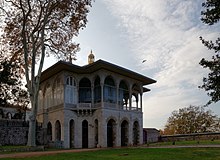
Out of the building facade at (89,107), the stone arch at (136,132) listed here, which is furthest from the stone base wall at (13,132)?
the stone arch at (136,132)

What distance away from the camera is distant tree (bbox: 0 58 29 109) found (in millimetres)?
25759

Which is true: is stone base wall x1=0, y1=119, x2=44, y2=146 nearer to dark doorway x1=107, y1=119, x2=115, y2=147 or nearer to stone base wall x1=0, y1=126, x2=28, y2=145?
stone base wall x1=0, y1=126, x2=28, y2=145

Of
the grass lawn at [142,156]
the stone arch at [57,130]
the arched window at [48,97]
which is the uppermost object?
the arched window at [48,97]

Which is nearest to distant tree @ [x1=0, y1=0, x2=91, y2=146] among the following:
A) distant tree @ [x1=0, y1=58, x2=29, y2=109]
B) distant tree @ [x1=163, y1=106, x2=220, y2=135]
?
distant tree @ [x1=0, y1=58, x2=29, y2=109]

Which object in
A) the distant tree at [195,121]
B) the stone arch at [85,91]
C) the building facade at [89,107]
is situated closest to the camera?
the building facade at [89,107]

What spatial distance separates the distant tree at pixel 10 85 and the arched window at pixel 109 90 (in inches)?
321

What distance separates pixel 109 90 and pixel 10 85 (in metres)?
10.7

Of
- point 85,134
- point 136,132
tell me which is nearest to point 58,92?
point 85,134

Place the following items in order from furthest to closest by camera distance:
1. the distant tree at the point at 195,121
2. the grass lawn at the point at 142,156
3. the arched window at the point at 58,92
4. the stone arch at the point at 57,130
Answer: the distant tree at the point at 195,121 → the stone arch at the point at 57,130 → the arched window at the point at 58,92 → the grass lawn at the point at 142,156

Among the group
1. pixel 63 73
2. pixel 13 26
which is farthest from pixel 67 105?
pixel 13 26

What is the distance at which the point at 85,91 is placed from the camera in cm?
3388

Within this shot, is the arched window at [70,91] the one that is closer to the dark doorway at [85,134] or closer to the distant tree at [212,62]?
the dark doorway at [85,134]

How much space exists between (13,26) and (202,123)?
3963cm

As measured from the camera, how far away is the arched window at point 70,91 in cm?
3195
